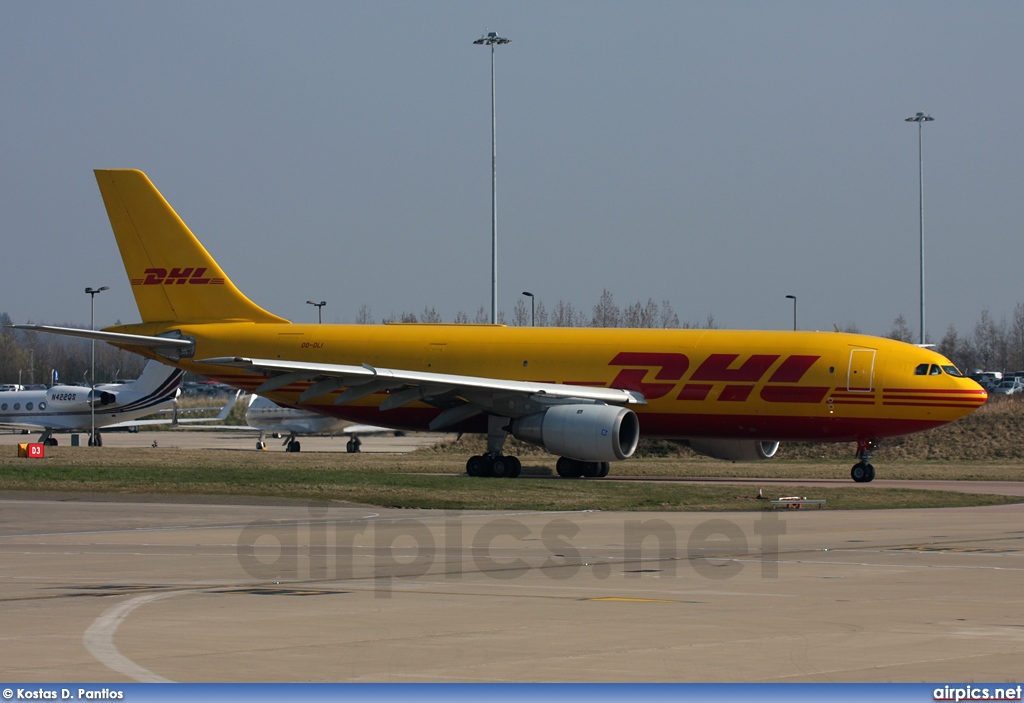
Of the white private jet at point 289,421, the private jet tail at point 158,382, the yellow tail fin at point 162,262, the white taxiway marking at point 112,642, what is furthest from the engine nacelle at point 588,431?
the private jet tail at point 158,382

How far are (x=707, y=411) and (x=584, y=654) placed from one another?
85.1ft

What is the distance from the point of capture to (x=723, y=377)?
3559cm

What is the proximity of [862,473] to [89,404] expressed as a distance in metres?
47.1

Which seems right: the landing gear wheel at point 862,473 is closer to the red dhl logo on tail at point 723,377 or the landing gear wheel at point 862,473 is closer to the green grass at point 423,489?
the red dhl logo on tail at point 723,377

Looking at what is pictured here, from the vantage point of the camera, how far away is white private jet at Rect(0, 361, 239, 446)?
6981cm

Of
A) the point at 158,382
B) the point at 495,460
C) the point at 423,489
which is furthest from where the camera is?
the point at 158,382

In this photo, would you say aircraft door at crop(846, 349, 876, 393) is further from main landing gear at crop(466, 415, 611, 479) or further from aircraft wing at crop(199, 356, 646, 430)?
main landing gear at crop(466, 415, 611, 479)

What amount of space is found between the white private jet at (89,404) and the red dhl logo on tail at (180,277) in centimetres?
2664

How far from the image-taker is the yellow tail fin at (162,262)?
42.2m

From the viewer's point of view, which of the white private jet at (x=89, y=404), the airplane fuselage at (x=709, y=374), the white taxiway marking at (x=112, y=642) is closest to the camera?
the white taxiway marking at (x=112, y=642)

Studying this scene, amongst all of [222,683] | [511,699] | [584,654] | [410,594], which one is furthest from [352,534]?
[511,699]

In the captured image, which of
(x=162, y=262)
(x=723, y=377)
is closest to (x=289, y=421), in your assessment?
(x=162, y=262)

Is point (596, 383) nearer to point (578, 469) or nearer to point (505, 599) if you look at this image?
point (578, 469)

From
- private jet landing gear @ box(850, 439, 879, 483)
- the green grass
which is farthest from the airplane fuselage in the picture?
the green grass
